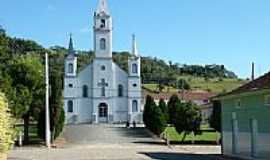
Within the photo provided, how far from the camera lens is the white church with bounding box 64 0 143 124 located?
97.2 metres

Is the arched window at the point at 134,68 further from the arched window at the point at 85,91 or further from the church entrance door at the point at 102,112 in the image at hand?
the arched window at the point at 85,91

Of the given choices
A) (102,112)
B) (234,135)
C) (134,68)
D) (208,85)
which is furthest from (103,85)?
(208,85)

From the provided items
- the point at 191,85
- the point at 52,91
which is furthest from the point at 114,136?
the point at 191,85

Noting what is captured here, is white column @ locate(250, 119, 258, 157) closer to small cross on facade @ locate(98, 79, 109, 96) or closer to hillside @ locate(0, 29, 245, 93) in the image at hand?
small cross on facade @ locate(98, 79, 109, 96)

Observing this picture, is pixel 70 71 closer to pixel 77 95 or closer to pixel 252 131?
pixel 77 95

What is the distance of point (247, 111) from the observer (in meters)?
35.1

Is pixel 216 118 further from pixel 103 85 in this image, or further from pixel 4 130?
pixel 4 130

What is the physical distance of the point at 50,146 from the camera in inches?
2018

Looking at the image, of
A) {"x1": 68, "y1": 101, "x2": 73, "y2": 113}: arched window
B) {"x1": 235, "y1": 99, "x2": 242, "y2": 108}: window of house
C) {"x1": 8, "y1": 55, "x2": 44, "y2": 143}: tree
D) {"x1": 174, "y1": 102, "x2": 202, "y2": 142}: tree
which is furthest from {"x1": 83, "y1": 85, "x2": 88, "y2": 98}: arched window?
{"x1": 235, "y1": 99, "x2": 242, "y2": 108}: window of house

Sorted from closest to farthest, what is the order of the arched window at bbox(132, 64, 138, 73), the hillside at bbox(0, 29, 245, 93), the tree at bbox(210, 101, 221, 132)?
1. the tree at bbox(210, 101, 221, 132)
2. the arched window at bbox(132, 64, 138, 73)
3. the hillside at bbox(0, 29, 245, 93)

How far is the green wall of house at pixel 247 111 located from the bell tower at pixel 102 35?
2270 inches

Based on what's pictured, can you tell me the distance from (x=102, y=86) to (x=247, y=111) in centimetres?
6397

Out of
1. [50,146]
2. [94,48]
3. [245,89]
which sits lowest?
[50,146]

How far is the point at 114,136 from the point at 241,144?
2957 cm
